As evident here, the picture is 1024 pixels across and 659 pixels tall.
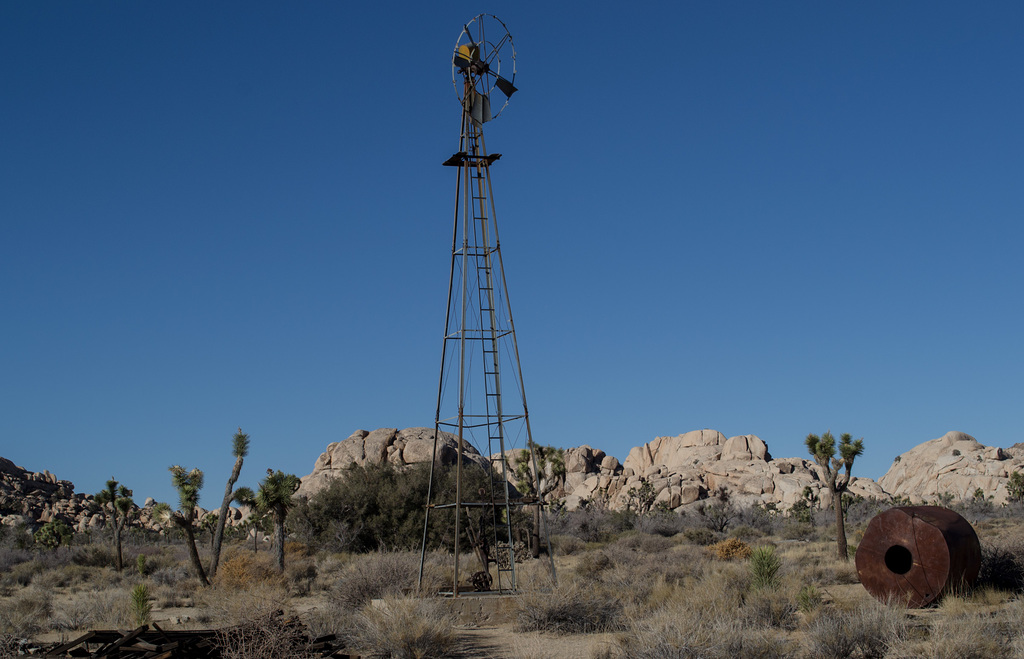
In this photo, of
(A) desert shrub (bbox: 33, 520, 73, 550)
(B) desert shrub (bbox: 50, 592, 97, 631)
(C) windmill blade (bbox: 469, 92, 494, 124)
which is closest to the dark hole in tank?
(C) windmill blade (bbox: 469, 92, 494, 124)

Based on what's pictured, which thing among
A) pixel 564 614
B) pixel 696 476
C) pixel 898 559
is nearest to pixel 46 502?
pixel 696 476

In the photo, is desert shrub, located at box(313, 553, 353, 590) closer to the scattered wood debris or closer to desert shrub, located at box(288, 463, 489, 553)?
desert shrub, located at box(288, 463, 489, 553)

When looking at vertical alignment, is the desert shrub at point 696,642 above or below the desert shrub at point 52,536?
below

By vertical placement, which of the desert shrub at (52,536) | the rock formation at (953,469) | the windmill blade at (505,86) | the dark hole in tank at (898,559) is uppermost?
the windmill blade at (505,86)

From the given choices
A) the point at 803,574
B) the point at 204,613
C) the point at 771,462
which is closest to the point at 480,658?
Answer: the point at 204,613

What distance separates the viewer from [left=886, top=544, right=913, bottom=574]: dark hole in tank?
16.2 metres

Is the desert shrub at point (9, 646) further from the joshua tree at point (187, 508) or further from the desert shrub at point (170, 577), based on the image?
the desert shrub at point (170, 577)

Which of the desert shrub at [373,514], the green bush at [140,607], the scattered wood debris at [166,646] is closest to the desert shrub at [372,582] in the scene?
the green bush at [140,607]

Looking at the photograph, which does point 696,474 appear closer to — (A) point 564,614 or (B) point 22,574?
(B) point 22,574

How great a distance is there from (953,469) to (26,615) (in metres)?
79.5

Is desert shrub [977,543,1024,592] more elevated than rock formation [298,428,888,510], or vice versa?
rock formation [298,428,888,510]

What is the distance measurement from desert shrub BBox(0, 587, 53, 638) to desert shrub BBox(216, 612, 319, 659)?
4.92m

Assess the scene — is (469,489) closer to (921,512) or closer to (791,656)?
(921,512)

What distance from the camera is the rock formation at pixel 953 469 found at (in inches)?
2923
